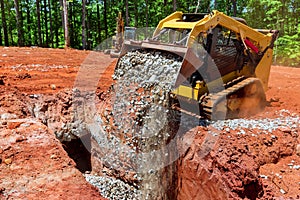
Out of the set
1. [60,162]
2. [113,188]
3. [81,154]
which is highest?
[60,162]

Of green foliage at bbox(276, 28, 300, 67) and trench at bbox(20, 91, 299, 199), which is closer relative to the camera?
trench at bbox(20, 91, 299, 199)

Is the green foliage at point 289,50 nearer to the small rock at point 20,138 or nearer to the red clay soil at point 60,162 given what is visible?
the red clay soil at point 60,162

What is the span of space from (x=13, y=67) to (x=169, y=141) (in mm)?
6612

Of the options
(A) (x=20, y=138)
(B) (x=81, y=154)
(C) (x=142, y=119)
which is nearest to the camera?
(A) (x=20, y=138)

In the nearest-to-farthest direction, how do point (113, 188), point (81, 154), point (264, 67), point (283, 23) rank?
1. point (113, 188)
2. point (264, 67)
3. point (81, 154)
4. point (283, 23)

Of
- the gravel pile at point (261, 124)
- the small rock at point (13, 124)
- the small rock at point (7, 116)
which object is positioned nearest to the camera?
the small rock at point (13, 124)

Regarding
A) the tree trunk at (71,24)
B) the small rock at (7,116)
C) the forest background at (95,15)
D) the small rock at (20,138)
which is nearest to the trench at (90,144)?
the small rock at (7,116)

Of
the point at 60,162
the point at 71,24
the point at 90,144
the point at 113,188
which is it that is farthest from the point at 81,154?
A: the point at 71,24

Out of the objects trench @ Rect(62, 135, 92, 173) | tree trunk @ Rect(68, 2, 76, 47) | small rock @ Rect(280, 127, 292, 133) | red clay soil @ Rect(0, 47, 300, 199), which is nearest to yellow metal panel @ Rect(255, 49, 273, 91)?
red clay soil @ Rect(0, 47, 300, 199)

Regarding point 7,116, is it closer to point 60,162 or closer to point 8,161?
point 8,161

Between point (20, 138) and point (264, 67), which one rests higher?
point (264, 67)

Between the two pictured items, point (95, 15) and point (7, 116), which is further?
point (95, 15)

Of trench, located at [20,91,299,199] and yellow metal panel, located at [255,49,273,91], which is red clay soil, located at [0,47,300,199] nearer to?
trench, located at [20,91,299,199]

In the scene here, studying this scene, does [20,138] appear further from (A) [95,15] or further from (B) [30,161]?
(A) [95,15]
